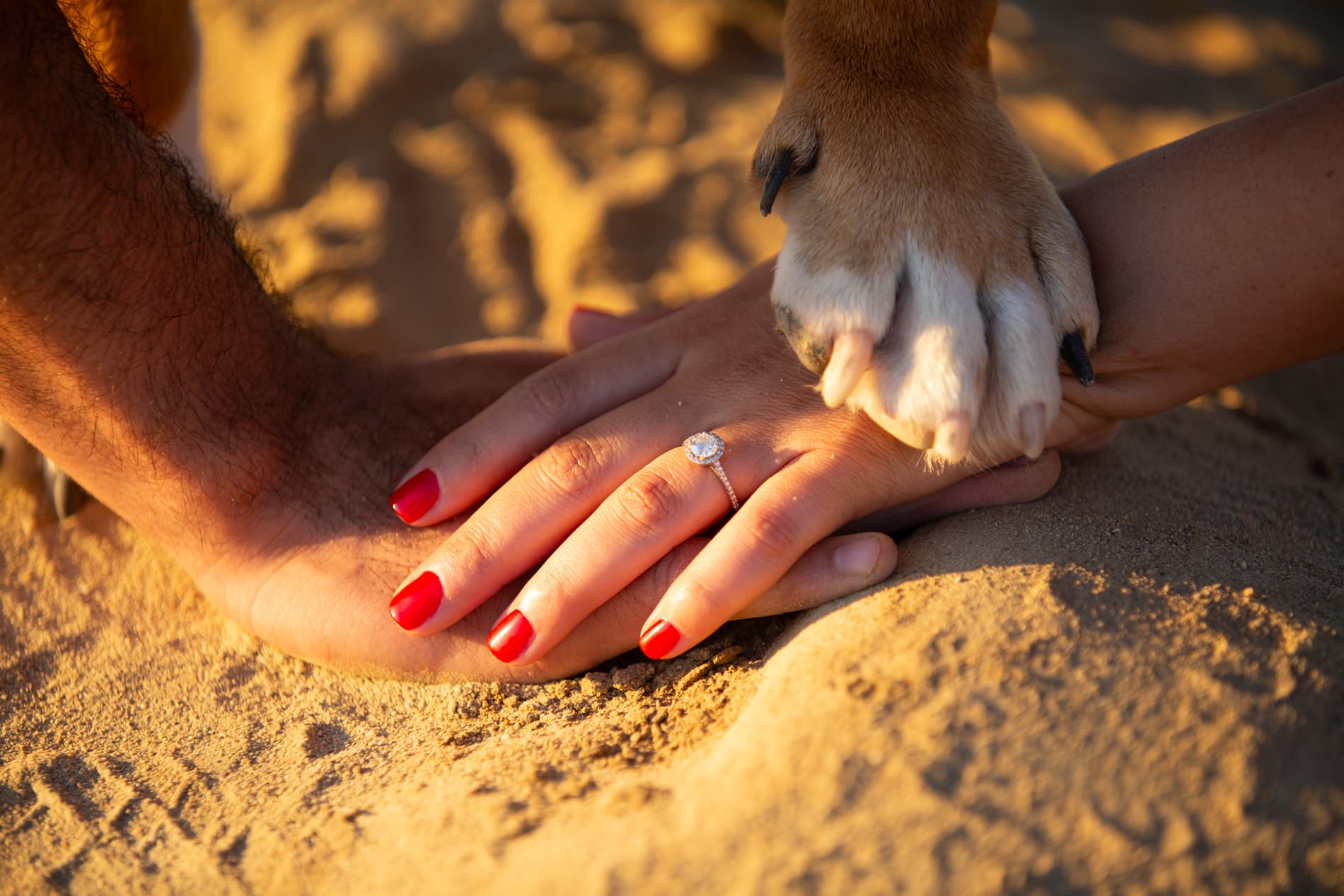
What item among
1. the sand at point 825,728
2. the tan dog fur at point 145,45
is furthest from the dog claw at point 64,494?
the tan dog fur at point 145,45

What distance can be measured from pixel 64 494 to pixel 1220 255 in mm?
1658

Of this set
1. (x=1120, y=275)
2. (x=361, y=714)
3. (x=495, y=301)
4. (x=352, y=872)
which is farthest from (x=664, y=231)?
(x=352, y=872)

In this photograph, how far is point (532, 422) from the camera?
128cm

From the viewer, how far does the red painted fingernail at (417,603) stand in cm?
112

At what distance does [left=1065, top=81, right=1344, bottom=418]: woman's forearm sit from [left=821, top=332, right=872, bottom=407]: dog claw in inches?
14.3

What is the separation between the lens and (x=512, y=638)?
109 cm

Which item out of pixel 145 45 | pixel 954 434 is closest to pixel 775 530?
pixel 954 434

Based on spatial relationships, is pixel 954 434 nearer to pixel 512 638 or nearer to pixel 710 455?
pixel 710 455

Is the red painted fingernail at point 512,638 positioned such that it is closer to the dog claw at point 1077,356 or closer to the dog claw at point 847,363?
the dog claw at point 847,363

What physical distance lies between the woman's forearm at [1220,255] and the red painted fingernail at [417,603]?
814 mm

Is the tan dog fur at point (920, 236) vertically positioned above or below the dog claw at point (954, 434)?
above

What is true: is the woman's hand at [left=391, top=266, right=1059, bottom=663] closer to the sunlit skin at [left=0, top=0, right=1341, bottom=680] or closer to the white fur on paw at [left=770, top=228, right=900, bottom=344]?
the sunlit skin at [left=0, top=0, right=1341, bottom=680]

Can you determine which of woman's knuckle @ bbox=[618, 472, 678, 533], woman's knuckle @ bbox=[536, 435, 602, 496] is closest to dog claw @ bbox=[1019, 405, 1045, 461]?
woman's knuckle @ bbox=[618, 472, 678, 533]

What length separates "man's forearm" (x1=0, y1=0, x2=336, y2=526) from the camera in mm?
1071
